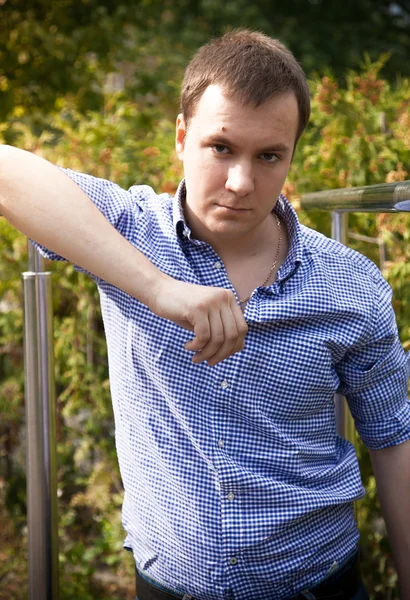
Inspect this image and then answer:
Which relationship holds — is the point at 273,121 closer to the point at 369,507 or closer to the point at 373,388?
the point at 373,388

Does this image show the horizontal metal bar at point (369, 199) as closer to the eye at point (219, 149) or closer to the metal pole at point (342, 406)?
the metal pole at point (342, 406)

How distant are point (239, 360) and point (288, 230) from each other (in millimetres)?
360

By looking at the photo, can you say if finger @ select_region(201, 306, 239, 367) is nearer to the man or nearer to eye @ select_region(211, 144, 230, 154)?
the man

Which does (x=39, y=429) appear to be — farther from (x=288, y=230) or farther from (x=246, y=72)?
(x=246, y=72)

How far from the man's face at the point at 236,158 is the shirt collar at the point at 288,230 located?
0.18 feet

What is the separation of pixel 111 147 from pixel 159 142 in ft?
0.93

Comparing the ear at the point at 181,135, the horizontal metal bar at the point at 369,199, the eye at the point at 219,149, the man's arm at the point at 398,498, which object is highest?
the ear at the point at 181,135

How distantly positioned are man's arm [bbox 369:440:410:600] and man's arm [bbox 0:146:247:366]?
0.66m

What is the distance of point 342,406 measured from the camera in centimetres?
213

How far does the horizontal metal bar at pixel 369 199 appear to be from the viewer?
153 cm

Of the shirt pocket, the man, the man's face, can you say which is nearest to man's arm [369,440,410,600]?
the man

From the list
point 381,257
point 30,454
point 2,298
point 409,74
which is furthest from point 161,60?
point 30,454

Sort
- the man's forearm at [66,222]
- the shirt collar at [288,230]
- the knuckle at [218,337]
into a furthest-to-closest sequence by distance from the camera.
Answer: the shirt collar at [288,230]
the man's forearm at [66,222]
the knuckle at [218,337]

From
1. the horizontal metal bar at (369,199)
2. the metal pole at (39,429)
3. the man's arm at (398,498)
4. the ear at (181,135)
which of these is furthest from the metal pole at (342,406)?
the metal pole at (39,429)
